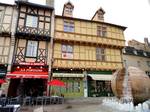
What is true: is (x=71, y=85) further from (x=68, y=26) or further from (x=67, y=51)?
(x=68, y=26)

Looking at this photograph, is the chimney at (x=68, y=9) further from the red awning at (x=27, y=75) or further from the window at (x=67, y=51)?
the red awning at (x=27, y=75)

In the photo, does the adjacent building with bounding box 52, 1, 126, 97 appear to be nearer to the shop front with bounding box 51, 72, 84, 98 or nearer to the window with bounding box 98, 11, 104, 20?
the shop front with bounding box 51, 72, 84, 98

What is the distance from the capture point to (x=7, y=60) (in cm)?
1438

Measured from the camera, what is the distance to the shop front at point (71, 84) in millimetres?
15503

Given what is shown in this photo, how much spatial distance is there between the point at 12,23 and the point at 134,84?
532 inches

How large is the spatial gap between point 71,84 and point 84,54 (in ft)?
12.8

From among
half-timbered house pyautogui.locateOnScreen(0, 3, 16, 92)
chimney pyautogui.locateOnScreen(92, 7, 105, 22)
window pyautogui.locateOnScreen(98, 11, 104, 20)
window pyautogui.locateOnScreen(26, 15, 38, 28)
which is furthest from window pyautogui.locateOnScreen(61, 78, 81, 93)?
window pyautogui.locateOnScreen(98, 11, 104, 20)

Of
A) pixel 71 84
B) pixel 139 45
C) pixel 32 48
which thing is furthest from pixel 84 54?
pixel 139 45

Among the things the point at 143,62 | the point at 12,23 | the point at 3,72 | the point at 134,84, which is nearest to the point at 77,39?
the point at 12,23

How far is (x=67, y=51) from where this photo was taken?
16.7 metres

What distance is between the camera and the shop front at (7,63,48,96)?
13861 mm

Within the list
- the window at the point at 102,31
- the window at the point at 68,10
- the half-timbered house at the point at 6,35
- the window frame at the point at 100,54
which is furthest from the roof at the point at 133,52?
the half-timbered house at the point at 6,35

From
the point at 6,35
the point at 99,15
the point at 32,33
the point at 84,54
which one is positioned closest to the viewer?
the point at 6,35

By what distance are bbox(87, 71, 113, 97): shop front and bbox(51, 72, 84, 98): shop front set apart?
3.59ft
